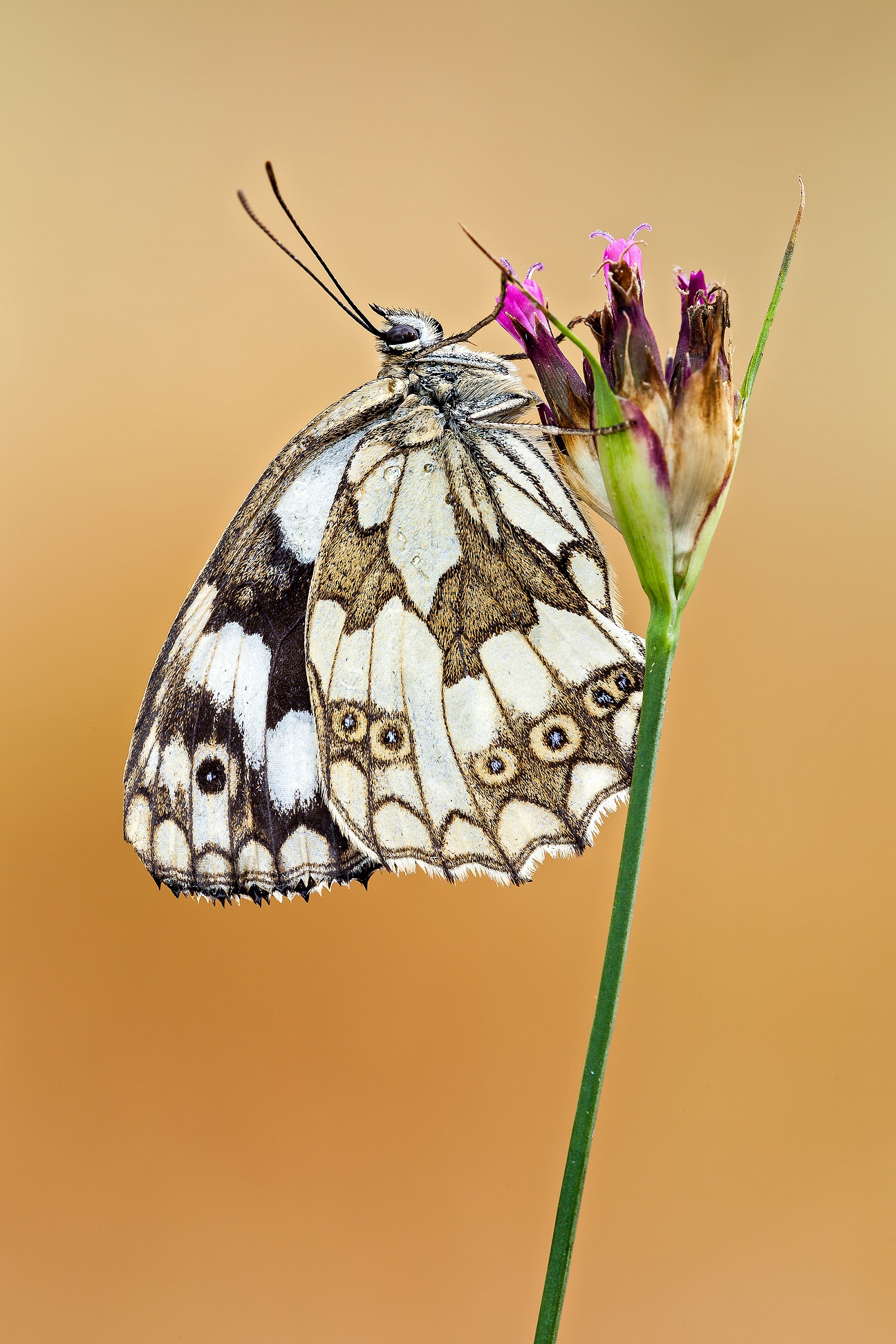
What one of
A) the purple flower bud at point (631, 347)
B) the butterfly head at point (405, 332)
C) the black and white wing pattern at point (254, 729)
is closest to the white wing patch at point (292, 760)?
the black and white wing pattern at point (254, 729)

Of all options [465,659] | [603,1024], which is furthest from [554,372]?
[603,1024]

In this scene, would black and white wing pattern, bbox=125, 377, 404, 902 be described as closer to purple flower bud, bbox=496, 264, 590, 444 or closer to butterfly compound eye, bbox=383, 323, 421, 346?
butterfly compound eye, bbox=383, 323, 421, 346

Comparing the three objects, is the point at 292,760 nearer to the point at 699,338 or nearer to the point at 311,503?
the point at 311,503

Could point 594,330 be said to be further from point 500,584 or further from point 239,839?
point 239,839

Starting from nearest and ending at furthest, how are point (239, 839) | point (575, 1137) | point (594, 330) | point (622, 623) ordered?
point (575, 1137), point (594, 330), point (622, 623), point (239, 839)

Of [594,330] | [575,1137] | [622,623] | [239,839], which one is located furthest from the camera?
[239,839]

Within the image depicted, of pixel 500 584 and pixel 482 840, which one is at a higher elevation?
pixel 500 584

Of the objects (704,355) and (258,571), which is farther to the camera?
(258,571)

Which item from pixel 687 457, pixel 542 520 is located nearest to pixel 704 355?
pixel 687 457
